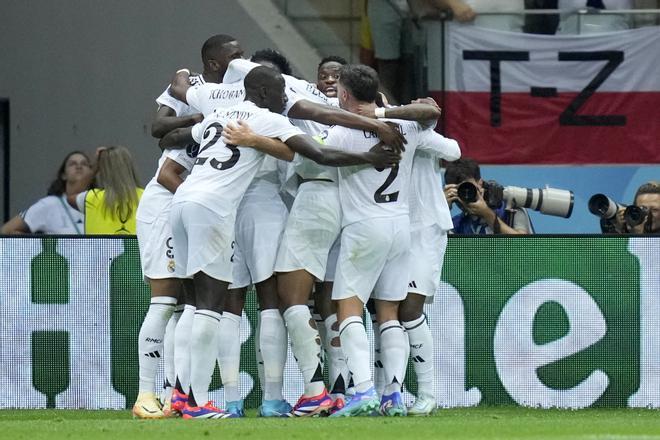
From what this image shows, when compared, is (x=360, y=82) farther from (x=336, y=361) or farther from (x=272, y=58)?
(x=336, y=361)

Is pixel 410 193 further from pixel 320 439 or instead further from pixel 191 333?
pixel 320 439

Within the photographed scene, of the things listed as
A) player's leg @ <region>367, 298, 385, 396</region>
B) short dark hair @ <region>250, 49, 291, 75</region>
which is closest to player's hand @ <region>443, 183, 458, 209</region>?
player's leg @ <region>367, 298, 385, 396</region>

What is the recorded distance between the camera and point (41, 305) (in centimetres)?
1021

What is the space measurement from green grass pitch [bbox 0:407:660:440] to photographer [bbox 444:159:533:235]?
188 cm

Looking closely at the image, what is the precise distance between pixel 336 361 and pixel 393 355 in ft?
1.27

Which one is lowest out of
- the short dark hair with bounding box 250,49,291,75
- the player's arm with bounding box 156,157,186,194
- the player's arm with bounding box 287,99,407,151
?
the player's arm with bounding box 156,157,186,194

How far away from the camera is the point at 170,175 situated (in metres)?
8.86

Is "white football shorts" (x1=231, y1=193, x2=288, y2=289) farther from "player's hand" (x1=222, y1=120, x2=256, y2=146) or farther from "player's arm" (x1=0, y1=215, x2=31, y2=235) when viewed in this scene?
"player's arm" (x1=0, y1=215, x2=31, y2=235)

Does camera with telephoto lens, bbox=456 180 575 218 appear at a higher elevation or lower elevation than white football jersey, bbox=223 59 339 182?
lower

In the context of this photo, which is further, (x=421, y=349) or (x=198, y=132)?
(x=421, y=349)

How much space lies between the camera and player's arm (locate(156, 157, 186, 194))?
8844 mm

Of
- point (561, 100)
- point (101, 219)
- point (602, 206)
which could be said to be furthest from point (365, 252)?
point (561, 100)

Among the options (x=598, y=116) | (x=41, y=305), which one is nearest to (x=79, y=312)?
(x=41, y=305)

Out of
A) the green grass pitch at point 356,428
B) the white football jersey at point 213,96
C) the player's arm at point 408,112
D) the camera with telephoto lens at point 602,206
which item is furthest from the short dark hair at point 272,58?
the camera with telephoto lens at point 602,206
